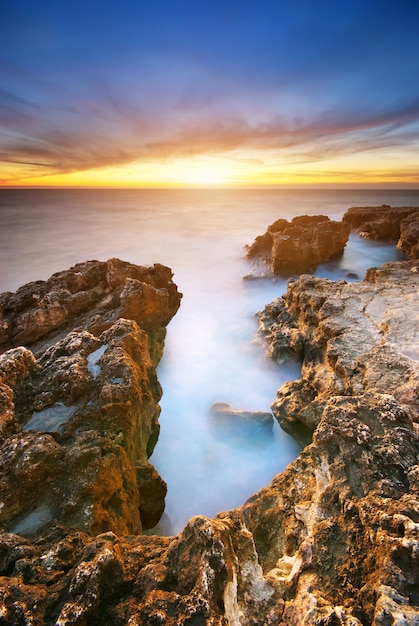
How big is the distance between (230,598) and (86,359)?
4026mm

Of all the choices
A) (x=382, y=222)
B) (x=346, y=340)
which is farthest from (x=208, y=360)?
(x=382, y=222)

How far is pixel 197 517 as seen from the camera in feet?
10.3

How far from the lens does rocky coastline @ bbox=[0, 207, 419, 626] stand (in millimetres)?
2633

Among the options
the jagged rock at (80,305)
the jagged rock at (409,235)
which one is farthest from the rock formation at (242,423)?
the jagged rock at (409,235)

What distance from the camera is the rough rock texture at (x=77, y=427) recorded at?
12.2 feet

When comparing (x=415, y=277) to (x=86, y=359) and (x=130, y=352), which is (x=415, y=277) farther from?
(x=86, y=359)

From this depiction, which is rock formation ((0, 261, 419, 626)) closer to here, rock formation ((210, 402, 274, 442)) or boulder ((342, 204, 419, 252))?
rock formation ((210, 402, 274, 442))

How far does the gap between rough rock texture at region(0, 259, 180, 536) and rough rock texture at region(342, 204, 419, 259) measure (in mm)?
16332

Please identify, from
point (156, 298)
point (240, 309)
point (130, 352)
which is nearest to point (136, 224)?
point (240, 309)

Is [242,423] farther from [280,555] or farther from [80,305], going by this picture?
[80,305]

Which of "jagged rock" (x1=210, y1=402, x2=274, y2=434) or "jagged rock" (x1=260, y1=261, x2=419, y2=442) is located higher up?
"jagged rock" (x1=260, y1=261, x2=419, y2=442)

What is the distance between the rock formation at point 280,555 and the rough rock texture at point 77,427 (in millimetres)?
114

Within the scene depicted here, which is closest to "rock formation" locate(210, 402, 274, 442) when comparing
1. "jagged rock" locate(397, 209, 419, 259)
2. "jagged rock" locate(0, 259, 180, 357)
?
"jagged rock" locate(0, 259, 180, 357)

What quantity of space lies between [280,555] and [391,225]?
24.2 m
